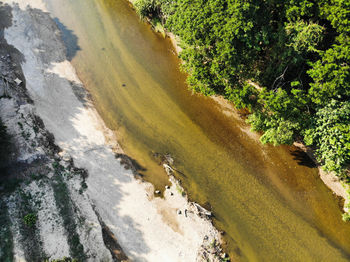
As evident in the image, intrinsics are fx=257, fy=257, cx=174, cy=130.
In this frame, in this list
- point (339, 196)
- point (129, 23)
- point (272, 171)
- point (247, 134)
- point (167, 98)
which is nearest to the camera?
point (339, 196)

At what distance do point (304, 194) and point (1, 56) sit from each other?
32637 mm

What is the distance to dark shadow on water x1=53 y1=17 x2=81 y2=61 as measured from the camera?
2942 centimetres

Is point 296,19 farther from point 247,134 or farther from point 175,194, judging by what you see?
point 175,194

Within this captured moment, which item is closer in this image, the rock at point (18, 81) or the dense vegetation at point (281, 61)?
the dense vegetation at point (281, 61)

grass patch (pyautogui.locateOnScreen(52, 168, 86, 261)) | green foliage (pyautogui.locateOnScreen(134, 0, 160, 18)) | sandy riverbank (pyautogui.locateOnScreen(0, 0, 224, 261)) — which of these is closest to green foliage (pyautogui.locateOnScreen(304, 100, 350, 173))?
sandy riverbank (pyautogui.locateOnScreen(0, 0, 224, 261))

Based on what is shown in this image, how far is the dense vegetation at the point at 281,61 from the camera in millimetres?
18000

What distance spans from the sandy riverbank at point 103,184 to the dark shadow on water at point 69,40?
2.80 ft

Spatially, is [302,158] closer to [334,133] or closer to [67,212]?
[334,133]

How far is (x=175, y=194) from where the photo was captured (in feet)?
68.9

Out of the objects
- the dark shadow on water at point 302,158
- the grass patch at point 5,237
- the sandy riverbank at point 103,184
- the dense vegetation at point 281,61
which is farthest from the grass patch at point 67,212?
the dark shadow on water at point 302,158

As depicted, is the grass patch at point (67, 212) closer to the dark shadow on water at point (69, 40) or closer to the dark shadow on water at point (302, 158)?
the dark shadow on water at point (69, 40)

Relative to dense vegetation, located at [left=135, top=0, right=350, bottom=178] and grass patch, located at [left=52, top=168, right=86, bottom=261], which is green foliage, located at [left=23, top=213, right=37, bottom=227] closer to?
grass patch, located at [left=52, top=168, right=86, bottom=261]

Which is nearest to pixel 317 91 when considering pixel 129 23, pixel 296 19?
pixel 296 19

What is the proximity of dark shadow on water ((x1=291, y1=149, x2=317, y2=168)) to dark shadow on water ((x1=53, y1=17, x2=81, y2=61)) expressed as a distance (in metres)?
25.4
